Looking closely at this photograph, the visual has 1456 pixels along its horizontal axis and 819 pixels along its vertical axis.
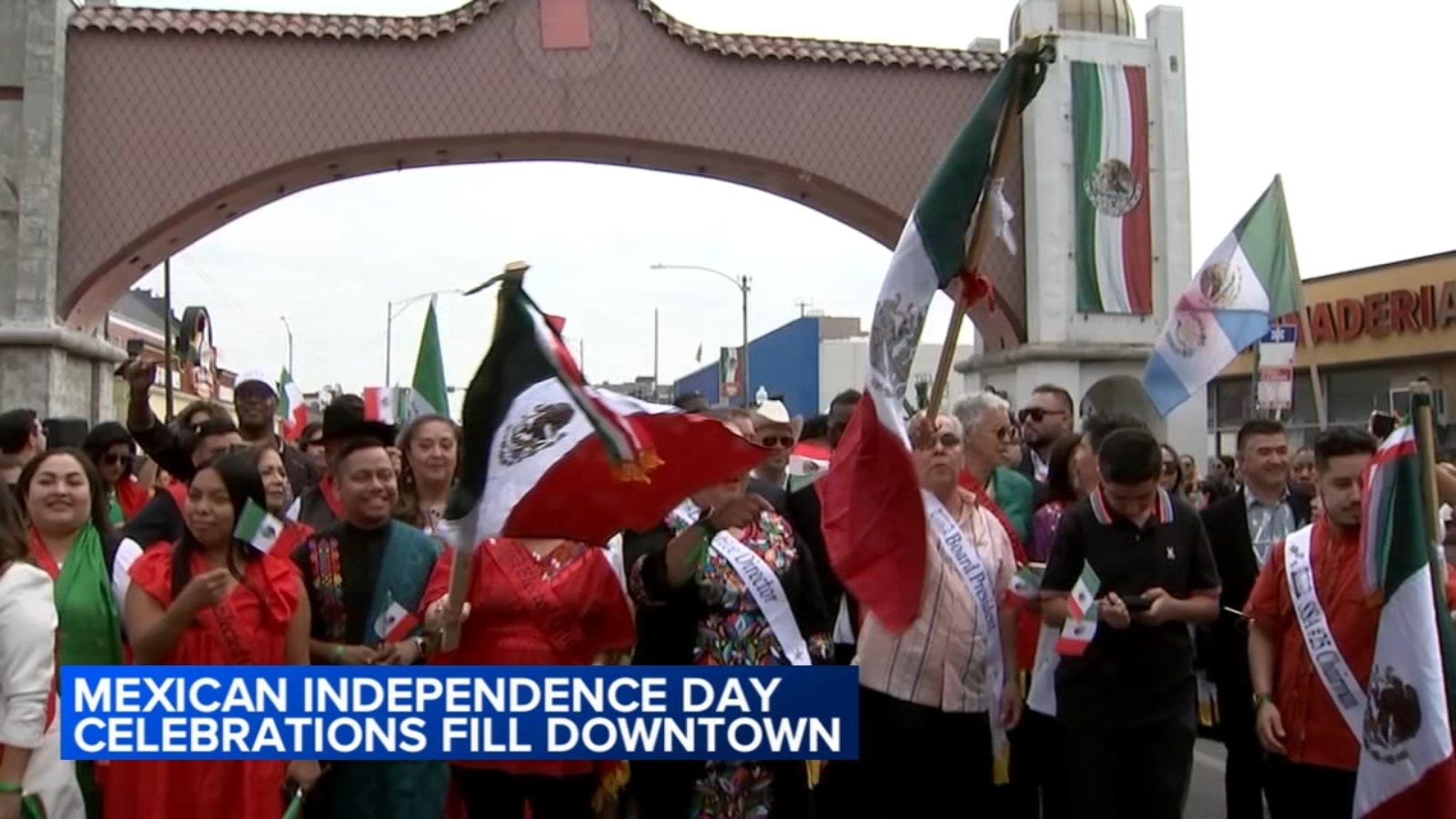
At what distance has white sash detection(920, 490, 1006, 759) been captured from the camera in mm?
4738

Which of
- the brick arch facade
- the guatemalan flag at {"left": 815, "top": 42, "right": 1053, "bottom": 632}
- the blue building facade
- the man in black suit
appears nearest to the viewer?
the guatemalan flag at {"left": 815, "top": 42, "right": 1053, "bottom": 632}

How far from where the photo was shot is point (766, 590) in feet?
15.3

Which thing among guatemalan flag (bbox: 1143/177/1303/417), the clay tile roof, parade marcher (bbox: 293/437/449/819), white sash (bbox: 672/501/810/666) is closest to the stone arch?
the clay tile roof

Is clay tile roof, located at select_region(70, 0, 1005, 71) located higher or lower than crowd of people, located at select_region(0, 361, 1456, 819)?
higher

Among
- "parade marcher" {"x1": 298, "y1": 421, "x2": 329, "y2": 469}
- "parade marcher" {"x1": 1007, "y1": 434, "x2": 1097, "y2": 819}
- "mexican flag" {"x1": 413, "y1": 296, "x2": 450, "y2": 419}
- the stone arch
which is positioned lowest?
"parade marcher" {"x1": 1007, "y1": 434, "x2": 1097, "y2": 819}

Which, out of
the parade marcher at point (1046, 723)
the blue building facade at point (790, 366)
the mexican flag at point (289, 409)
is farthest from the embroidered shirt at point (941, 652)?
the blue building facade at point (790, 366)

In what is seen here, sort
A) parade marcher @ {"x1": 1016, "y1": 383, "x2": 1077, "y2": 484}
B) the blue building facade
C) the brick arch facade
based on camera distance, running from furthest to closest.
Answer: the blue building facade < the brick arch facade < parade marcher @ {"x1": 1016, "y1": 383, "x2": 1077, "y2": 484}

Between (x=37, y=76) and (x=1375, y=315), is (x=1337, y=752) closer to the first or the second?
(x=37, y=76)

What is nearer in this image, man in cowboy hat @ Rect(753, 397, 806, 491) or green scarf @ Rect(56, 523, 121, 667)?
green scarf @ Rect(56, 523, 121, 667)

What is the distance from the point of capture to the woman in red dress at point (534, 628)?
4.39 metres

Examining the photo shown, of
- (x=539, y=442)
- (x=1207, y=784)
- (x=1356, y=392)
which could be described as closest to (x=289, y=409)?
(x=1207, y=784)

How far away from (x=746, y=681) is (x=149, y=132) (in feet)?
47.1

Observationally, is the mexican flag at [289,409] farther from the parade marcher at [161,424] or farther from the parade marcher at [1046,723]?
the parade marcher at [1046,723]

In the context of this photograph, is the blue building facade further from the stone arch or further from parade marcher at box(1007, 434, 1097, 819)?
parade marcher at box(1007, 434, 1097, 819)
